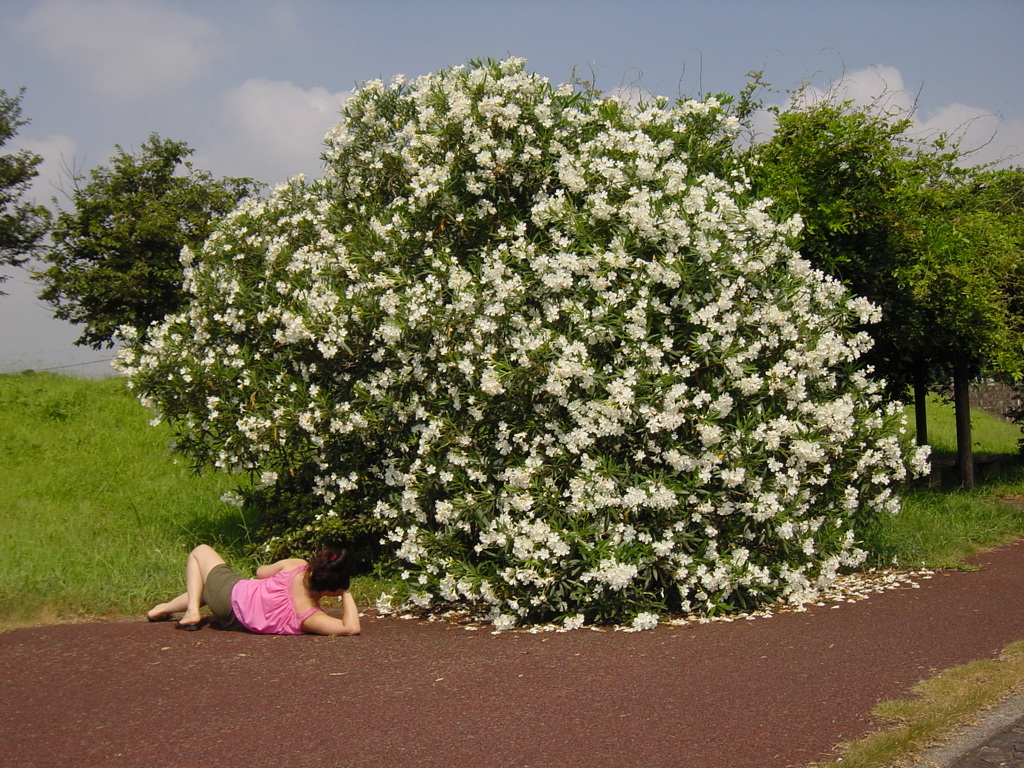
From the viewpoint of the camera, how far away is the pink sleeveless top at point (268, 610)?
5.83 meters

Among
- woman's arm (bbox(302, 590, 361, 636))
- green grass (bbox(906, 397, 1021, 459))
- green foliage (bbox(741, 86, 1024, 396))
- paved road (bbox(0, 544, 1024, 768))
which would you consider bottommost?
paved road (bbox(0, 544, 1024, 768))

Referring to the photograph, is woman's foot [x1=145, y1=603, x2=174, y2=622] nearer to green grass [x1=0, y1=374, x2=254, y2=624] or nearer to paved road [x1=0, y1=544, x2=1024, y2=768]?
paved road [x1=0, y1=544, x2=1024, y2=768]

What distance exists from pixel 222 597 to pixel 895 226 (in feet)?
24.9

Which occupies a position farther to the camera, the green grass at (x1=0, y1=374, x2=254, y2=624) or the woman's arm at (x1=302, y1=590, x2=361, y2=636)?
the green grass at (x1=0, y1=374, x2=254, y2=624)

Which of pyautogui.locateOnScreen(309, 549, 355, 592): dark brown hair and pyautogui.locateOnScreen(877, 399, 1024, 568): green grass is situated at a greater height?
pyautogui.locateOnScreen(309, 549, 355, 592): dark brown hair

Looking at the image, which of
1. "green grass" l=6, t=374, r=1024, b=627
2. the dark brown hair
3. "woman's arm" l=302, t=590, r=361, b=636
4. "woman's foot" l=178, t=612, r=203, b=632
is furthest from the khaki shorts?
"green grass" l=6, t=374, r=1024, b=627

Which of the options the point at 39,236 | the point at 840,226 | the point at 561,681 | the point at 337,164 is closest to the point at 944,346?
the point at 840,226

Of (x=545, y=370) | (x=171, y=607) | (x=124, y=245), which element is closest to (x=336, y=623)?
(x=171, y=607)

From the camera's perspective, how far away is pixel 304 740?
3.87 meters

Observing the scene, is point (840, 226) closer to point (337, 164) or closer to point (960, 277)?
point (960, 277)

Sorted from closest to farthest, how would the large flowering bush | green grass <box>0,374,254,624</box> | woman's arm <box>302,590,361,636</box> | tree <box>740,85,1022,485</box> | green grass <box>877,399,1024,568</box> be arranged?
woman's arm <box>302,590,361,636</box> → the large flowering bush → green grass <box>0,374,254,624</box> → green grass <box>877,399,1024,568</box> → tree <box>740,85,1022,485</box>

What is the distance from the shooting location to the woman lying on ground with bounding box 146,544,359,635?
5766 mm

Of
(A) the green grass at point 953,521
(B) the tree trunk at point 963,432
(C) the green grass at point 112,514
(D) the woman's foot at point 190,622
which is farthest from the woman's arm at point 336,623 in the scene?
(B) the tree trunk at point 963,432

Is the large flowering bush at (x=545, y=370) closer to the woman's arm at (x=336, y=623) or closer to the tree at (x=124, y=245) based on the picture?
the woman's arm at (x=336, y=623)
